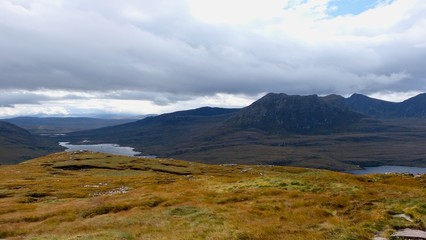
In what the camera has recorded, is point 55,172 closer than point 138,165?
Yes

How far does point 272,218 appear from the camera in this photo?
32719 millimetres

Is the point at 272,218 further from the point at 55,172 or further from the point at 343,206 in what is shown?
the point at 55,172

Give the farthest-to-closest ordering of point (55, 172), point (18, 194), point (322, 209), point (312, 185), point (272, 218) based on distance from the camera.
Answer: point (55, 172), point (18, 194), point (312, 185), point (322, 209), point (272, 218)

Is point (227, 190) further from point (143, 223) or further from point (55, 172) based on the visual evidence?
point (55, 172)

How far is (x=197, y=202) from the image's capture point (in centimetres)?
4325

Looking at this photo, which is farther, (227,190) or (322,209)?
(227,190)

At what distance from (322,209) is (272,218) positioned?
578 centimetres

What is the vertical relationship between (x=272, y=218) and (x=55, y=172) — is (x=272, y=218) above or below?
above

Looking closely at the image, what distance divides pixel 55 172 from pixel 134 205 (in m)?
96.4

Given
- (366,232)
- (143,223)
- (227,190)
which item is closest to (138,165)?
(227,190)

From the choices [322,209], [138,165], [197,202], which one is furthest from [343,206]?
[138,165]

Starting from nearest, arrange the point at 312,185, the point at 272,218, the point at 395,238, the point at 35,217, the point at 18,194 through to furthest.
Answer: the point at 395,238 < the point at 272,218 < the point at 35,217 < the point at 312,185 < the point at 18,194

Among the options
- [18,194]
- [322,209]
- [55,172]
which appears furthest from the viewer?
[55,172]

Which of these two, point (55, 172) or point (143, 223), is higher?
point (143, 223)
